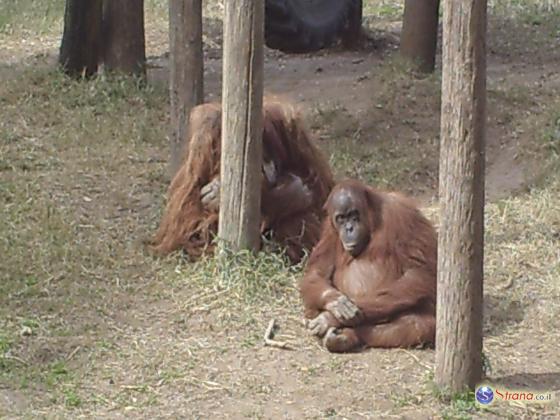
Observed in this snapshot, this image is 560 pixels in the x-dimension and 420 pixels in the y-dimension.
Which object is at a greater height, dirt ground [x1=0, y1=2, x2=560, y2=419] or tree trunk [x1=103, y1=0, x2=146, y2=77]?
tree trunk [x1=103, y1=0, x2=146, y2=77]

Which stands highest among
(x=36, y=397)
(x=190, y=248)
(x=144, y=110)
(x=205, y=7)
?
(x=205, y=7)

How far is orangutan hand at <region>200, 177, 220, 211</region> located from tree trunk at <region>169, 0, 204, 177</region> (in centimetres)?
55

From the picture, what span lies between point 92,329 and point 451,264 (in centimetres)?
156

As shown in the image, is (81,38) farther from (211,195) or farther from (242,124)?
(242,124)

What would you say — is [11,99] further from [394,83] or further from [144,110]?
[394,83]

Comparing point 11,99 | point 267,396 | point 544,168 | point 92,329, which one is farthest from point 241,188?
point 11,99

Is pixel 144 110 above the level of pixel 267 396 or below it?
above

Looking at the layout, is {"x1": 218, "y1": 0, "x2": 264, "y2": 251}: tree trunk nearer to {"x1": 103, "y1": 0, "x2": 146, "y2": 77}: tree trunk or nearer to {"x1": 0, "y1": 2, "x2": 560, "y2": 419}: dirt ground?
{"x1": 0, "y1": 2, "x2": 560, "y2": 419}: dirt ground

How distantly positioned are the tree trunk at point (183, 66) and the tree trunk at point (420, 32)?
2618 mm

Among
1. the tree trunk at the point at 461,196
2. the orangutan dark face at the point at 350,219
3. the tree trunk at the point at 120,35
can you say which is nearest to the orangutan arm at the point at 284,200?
the orangutan dark face at the point at 350,219

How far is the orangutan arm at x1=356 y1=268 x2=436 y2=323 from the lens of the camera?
14.5ft

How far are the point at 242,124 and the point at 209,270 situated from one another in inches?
26.1

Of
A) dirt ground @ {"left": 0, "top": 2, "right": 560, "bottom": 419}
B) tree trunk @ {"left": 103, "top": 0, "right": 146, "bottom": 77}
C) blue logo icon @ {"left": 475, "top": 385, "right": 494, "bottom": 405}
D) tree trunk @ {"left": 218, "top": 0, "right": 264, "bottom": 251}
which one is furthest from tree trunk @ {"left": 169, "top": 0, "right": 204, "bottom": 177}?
blue logo icon @ {"left": 475, "top": 385, "right": 494, "bottom": 405}

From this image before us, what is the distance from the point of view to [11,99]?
7891 mm
